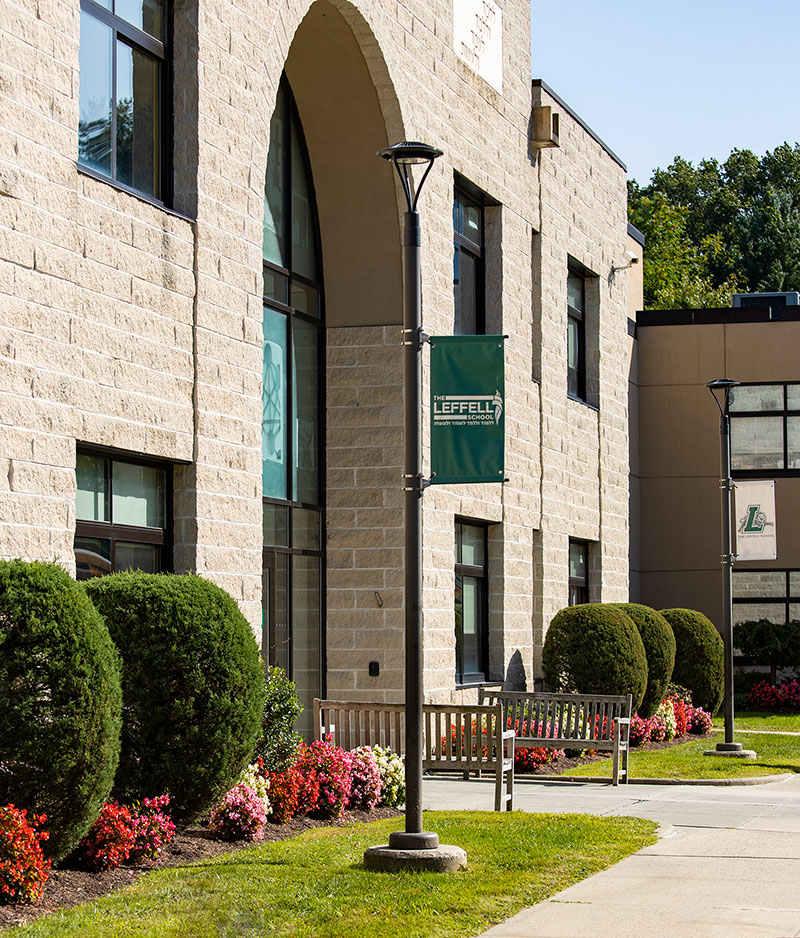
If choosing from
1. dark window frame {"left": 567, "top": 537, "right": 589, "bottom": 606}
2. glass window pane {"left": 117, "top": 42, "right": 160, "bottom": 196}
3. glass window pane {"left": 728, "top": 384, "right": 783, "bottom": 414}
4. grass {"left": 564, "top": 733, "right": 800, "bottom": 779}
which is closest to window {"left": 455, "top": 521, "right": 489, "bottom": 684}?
grass {"left": 564, "top": 733, "right": 800, "bottom": 779}

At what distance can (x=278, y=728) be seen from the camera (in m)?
13.2

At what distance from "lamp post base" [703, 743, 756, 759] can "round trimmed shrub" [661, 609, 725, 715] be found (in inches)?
224

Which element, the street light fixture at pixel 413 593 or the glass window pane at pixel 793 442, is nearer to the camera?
the street light fixture at pixel 413 593

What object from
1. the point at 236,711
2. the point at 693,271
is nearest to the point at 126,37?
the point at 236,711

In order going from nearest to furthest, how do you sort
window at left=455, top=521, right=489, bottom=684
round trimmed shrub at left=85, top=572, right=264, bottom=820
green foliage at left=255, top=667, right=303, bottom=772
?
round trimmed shrub at left=85, top=572, right=264, bottom=820 < green foliage at left=255, top=667, right=303, bottom=772 < window at left=455, top=521, right=489, bottom=684

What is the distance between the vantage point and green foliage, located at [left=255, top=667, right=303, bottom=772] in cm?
1303

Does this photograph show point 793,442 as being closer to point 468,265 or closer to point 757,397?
point 757,397

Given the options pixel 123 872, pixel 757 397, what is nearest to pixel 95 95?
pixel 123 872

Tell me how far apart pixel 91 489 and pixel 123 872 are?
3.30 meters

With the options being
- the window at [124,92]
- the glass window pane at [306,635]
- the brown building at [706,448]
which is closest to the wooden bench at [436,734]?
the glass window pane at [306,635]

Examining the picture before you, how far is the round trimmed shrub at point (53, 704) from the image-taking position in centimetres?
880

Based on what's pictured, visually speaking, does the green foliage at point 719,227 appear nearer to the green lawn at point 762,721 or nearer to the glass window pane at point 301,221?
the green lawn at point 762,721

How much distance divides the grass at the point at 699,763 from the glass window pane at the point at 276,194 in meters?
7.15

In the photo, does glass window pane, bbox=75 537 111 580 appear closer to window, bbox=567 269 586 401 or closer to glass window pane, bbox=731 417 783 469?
window, bbox=567 269 586 401
